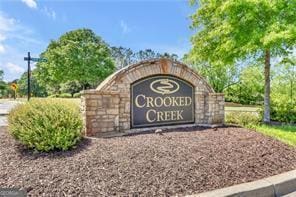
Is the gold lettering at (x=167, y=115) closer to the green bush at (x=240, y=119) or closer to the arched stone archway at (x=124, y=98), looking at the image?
the arched stone archway at (x=124, y=98)

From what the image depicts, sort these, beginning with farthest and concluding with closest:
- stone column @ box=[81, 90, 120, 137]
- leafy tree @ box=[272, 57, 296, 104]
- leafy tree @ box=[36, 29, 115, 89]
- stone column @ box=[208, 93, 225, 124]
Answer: leafy tree @ box=[36, 29, 115, 89] → leafy tree @ box=[272, 57, 296, 104] → stone column @ box=[208, 93, 225, 124] → stone column @ box=[81, 90, 120, 137]

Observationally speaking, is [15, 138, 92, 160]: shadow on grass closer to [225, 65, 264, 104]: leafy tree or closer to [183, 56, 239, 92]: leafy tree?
[183, 56, 239, 92]: leafy tree

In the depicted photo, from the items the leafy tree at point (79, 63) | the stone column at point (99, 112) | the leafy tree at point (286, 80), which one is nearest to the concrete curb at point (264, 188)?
the stone column at point (99, 112)

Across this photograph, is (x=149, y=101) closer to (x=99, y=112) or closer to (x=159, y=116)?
(x=159, y=116)

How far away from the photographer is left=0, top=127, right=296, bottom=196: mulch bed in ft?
12.3

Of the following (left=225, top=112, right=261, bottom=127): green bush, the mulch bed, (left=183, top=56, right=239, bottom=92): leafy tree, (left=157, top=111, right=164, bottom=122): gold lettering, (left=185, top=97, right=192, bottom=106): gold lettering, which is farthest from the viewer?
(left=183, top=56, right=239, bottom=92): leafy tree

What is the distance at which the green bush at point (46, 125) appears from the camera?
192 inches

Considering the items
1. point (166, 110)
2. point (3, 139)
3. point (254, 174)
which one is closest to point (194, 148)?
point (254, 174)

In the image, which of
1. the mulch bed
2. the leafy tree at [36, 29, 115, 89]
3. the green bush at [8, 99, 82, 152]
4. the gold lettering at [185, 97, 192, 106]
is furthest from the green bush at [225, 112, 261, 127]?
the leafy tree at [36, 29, 115, 89]

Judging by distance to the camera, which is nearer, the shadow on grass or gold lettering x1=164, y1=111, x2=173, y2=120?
the shadow on grass

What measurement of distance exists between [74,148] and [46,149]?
50 cm

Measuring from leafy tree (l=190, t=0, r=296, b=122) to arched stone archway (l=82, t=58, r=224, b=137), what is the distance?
8.59ft

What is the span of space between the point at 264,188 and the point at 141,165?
1.90 meters

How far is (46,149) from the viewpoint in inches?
189
